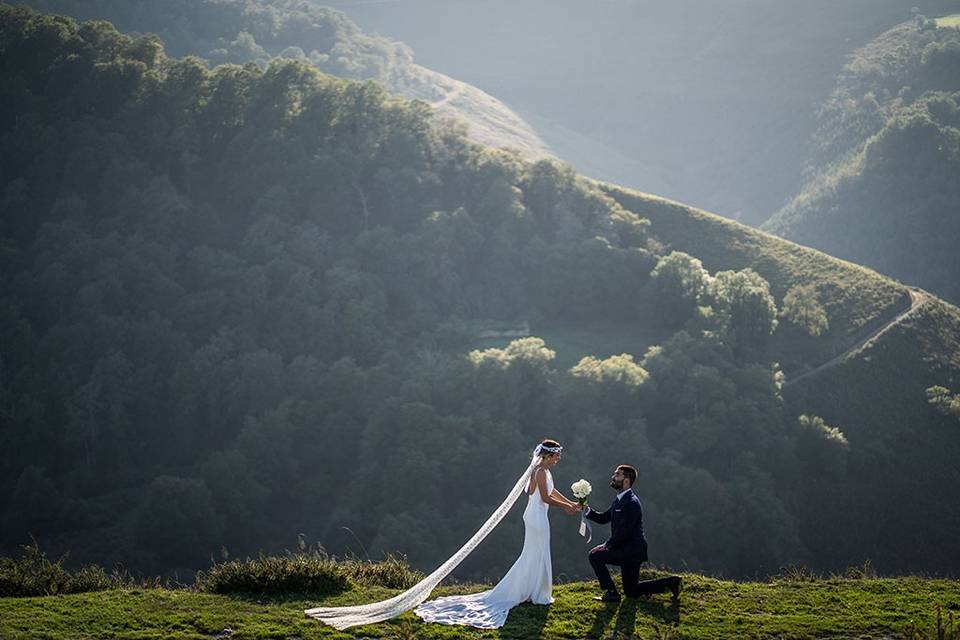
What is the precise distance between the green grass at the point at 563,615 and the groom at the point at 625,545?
0.30 metres

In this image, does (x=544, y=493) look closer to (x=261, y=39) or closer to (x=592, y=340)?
(x=592, y=340)

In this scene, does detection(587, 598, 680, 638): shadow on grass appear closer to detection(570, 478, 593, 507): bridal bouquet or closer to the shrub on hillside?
detection(570, 478, 593, 507): bridal bouquet

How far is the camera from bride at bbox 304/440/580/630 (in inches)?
676

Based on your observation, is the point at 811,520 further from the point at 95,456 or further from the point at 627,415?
the point at 95,456

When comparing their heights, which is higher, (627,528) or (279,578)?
(627,528)

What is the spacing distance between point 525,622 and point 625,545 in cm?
220

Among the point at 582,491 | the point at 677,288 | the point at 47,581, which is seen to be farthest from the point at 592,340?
the point at 47,581

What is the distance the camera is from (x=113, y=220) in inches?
3637

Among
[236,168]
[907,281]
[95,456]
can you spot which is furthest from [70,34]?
[907,281]

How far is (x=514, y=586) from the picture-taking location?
17.8 metres

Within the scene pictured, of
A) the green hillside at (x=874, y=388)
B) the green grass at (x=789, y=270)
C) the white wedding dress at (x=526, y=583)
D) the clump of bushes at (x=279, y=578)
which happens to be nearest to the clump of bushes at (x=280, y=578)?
the clump of bushes at (x=279, y=578)

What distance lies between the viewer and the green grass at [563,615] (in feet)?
53.4

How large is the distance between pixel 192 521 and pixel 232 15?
436 feet

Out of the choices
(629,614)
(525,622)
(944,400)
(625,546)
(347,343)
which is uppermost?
(944,400)
